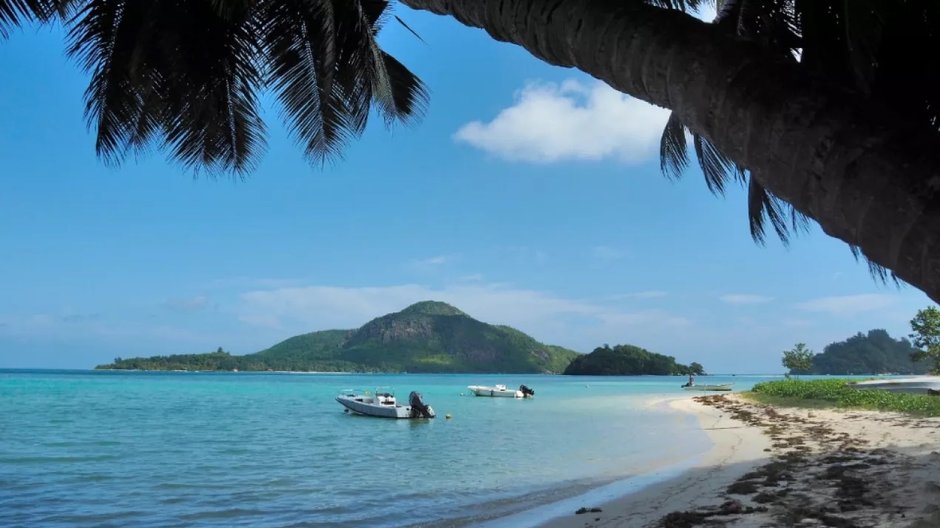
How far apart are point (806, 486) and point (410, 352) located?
549 ft

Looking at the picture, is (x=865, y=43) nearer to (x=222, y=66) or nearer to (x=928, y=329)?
(x=222, y=66)

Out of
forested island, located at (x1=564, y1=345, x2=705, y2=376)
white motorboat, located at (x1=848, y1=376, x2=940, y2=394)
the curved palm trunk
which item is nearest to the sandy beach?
the curved palm trunk

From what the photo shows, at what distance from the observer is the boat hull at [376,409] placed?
28.8 meters

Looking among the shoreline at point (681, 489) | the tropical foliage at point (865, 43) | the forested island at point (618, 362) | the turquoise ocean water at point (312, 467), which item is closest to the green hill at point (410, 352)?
the forested island at point (618, 362)

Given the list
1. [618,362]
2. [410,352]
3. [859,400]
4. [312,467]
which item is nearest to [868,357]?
[618,362]

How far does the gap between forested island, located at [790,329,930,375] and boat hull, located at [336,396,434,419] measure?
510 feet

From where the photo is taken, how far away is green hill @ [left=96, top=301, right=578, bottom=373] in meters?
171

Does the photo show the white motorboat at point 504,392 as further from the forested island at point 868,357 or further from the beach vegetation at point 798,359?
the forested island at point 868,357

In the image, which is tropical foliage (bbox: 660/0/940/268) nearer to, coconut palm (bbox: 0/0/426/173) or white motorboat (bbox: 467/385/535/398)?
coconut palm (bbox: 0/0/426/173)

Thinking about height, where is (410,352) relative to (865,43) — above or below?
above

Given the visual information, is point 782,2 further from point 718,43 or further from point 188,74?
point 188,74

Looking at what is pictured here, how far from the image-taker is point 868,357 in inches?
6403

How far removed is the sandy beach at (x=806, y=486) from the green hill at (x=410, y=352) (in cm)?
15597

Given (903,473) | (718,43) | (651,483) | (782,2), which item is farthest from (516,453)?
(718,43)
